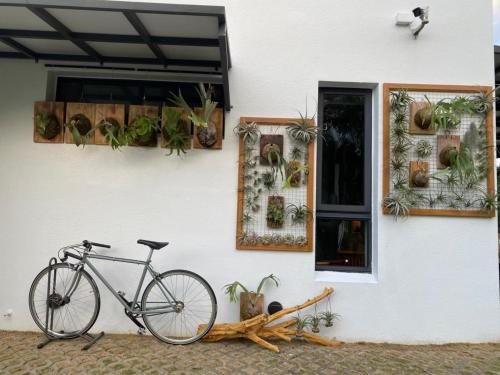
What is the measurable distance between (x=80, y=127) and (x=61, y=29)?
97 cm

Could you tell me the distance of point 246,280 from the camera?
3602mm

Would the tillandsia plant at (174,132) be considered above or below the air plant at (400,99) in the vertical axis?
below

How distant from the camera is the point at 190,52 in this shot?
141 inches

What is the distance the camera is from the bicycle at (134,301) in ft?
11.1

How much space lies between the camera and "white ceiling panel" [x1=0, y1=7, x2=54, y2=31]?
2943 mm

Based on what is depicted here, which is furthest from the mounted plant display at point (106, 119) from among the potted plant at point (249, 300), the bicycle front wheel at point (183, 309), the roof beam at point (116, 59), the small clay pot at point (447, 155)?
the small clay pot at point (447, 155)

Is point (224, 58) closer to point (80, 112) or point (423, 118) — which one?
point (80, 112)

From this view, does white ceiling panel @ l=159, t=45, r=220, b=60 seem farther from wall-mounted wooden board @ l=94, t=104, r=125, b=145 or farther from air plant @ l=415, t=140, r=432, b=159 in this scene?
air plant @ l=415, t=140, r=432, b=159

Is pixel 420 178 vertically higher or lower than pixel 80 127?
lower

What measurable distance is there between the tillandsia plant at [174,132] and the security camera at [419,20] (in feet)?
8.79

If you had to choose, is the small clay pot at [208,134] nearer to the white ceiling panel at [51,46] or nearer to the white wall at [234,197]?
the white wall at [234,197]

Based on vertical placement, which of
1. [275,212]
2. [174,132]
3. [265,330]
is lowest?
[265,330]

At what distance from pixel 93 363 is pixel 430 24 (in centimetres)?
479

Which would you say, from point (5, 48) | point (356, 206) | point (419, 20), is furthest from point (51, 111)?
point (419, 20)
